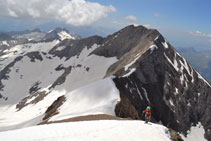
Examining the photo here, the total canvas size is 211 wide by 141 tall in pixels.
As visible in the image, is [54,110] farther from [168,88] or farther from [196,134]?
[196,134]

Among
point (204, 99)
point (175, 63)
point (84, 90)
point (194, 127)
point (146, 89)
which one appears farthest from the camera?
point (175, 63)

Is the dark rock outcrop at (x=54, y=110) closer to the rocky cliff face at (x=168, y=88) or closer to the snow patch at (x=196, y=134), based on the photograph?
the rocky cliff face at (x=168, y=88)

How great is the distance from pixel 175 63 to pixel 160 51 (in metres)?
15.2

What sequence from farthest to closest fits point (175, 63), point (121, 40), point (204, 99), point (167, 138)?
point (121, 40) → point (175, 63) → point (204, 99) → point (167, 138)

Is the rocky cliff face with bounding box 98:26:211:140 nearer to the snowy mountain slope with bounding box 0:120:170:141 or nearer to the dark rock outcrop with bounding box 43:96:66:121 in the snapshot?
the dark rock outcrop with bounding box 43:96:66:121

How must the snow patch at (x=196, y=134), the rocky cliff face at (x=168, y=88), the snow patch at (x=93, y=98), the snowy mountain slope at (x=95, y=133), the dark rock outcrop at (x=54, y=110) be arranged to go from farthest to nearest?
1. the snow patch at (x=196, y=134)
2. the rocky cliff face at (x=168, y=88)
3. the dark rock outcrop at (x=54, y=110)
4. the snow patch at (x=93, y=98)
5. the snowy mountain slope at (x=95, y=133)

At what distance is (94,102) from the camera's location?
159 feet

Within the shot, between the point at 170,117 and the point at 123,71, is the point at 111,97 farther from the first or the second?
the point at 170,117

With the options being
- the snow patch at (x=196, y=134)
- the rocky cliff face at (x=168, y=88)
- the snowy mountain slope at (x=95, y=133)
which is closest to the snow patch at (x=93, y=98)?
the rocky cliff face at (x=168, y=88)

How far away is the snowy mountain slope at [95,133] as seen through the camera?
16980mm

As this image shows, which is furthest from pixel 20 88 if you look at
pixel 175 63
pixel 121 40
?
pixel 175 63

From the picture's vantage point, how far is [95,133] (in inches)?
738

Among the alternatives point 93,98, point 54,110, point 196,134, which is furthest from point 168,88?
point 54,110

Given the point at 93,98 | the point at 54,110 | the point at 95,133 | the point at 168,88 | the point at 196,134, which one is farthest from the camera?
the point at 168,88
